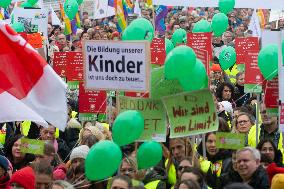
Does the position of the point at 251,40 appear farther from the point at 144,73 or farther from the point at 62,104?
the point at 62,104

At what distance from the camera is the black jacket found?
866 cm

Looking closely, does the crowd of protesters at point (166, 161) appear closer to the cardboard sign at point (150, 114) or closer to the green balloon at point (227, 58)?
the cardboard sign at point (150, 114)

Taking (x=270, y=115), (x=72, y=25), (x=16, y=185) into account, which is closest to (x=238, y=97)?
(x=270, y=115)

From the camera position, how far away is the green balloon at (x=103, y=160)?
26.8ft

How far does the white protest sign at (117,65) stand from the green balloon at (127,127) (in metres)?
0.49

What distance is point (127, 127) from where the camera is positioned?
834 cm

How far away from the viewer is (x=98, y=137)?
407 inches

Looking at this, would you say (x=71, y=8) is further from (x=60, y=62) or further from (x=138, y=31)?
(x=138, y=31)

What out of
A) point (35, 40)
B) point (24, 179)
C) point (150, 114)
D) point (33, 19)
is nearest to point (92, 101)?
point (150, 114)

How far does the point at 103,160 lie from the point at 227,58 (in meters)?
8.16

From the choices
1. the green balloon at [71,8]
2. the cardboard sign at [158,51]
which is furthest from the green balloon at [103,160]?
the green balloon at [71,8]

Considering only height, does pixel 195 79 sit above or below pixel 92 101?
above

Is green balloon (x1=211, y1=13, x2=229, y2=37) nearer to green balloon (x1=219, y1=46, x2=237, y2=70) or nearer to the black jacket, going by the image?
green balloon (x1=219, y1=46, x2=237, y2=70)

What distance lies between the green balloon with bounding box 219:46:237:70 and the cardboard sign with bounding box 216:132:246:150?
6242mm
